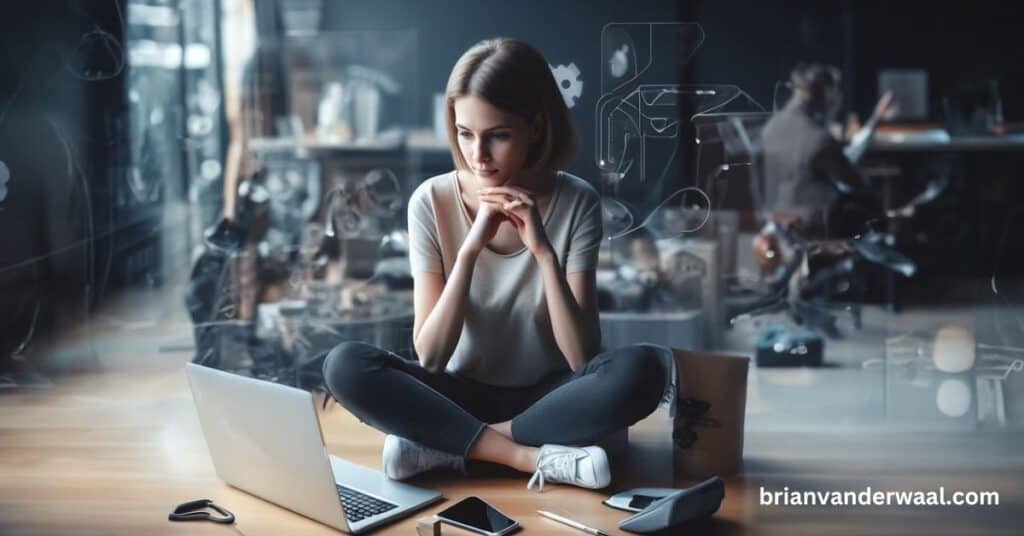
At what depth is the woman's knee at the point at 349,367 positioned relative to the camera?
2074 mm

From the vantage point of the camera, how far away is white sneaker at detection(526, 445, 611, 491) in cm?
201

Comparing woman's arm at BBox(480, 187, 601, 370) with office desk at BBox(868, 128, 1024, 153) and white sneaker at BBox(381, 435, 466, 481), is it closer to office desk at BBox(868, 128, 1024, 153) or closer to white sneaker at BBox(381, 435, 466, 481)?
white sneaker at BBox(381, 435, 466, 481)

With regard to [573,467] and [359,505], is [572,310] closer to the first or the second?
[573,467]

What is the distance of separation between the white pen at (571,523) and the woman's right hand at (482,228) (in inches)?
18.9

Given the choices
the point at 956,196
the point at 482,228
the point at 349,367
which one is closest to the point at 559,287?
the point at 482,228

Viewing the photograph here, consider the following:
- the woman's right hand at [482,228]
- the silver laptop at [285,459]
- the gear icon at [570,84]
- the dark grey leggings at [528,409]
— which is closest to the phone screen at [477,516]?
the silver laptop at [285,459]

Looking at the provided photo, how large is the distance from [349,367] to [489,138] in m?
0.48

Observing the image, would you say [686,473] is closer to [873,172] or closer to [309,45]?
[309,45]

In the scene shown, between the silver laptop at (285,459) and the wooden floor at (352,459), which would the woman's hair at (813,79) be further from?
the silver laptop at (285,459)

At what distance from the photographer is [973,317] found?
13.1ft

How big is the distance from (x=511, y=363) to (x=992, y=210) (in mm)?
3428

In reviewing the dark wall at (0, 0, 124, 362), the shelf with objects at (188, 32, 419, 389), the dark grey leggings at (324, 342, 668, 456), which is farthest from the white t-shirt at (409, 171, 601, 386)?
the dark wall at (0, 0, 124, 362)

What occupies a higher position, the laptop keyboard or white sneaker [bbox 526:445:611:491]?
white sneaker [bbox 526:445:611:491]

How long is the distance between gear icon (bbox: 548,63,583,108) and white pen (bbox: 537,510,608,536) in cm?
85
